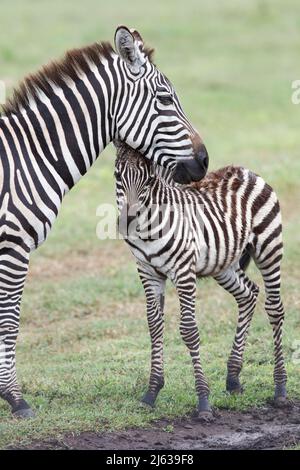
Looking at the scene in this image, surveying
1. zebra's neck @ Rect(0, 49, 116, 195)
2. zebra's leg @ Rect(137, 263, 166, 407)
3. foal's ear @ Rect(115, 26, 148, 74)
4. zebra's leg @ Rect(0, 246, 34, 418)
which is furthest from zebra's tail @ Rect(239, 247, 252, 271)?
zebra's leg @ Rect(0, 246, 34, 418)

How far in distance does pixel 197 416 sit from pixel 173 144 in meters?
2.07

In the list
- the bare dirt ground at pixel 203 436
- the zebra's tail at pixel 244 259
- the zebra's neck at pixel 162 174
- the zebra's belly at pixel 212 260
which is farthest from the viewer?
the zebra's tail at pixel 244 259

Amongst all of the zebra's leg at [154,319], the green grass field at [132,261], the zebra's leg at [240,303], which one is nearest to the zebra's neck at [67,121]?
the zebra's leg at [154,319]

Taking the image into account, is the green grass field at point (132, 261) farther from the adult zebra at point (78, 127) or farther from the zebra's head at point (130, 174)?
the zebra's head at point (130, 174)

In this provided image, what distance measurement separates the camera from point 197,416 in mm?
7473

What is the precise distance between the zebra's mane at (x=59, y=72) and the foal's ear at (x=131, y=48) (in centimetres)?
9

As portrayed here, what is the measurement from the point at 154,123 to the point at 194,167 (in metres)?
0.46

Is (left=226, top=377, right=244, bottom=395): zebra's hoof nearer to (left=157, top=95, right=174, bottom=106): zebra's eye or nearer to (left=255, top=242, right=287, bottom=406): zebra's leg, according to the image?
(left=255, top=242, right=287, bottom=406): zebra's leg

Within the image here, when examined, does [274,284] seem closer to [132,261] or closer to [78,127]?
[78,127]

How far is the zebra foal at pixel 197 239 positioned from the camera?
7.49 m

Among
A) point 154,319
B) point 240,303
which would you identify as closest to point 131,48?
point 154,319

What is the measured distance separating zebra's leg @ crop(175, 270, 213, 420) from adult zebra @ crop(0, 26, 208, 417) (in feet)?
2.61

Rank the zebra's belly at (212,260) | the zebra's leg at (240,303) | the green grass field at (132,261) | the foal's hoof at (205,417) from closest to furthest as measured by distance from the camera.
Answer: the foal's hoof at (205,417) < the zebra's belly at (212,260) < the green grass field at (132,261) < the zebra's leg at (240,303)

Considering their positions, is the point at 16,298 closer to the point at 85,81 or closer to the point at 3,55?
the point at 85,81
